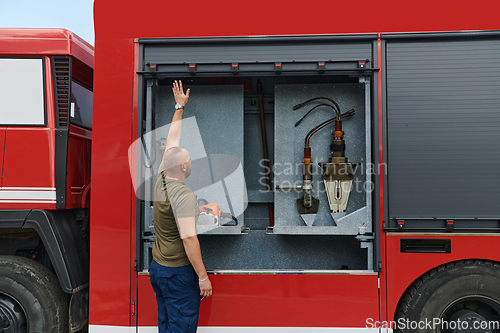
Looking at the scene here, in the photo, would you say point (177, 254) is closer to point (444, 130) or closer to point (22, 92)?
point (22, 92)

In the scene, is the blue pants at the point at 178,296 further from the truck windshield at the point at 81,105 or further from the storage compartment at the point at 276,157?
the truck windshield at the point at 81,105

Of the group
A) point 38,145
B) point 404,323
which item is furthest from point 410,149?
point 38,145

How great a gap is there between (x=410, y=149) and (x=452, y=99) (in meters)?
0.49

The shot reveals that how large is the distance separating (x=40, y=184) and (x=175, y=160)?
1218 millimetres

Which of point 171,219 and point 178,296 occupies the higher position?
point 171,219

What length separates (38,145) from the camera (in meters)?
2.55

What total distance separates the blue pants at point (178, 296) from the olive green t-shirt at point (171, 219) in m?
0.05

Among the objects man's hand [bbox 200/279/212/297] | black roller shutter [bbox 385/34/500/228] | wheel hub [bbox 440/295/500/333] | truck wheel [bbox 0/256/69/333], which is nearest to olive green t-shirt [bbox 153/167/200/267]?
man's hand [bbox 200/279/212/297]

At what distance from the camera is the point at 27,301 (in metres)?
2.51

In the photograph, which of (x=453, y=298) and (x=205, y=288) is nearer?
(x=205, y=288)

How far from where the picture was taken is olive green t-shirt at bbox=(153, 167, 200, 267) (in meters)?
2.03

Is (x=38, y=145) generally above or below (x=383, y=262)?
above

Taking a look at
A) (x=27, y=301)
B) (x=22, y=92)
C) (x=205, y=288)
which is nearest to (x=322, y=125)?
(x=205, y=288)

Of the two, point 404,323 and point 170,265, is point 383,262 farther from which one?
point 170,265
